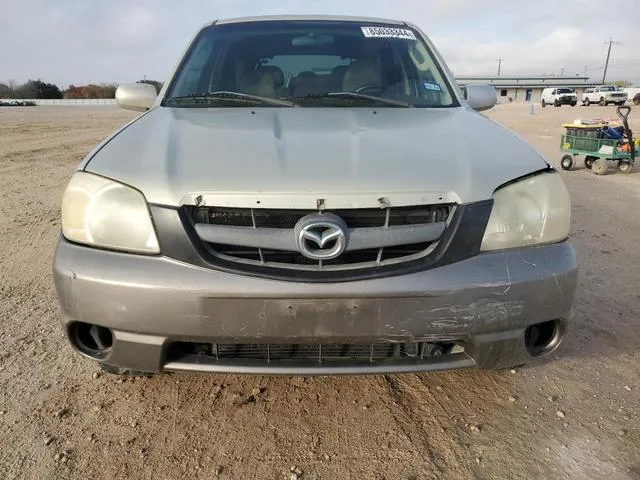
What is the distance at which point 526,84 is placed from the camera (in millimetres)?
88938

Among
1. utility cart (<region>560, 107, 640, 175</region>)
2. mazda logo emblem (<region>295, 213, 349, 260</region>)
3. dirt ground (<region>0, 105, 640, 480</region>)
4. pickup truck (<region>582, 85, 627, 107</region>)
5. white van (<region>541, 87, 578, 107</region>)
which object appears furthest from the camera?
white van (<region>541, 87, 578, 107</region>)

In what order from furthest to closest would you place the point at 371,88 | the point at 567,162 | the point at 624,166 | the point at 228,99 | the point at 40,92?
1. the point at 40,92
2. the point at 567,162
3. the point at 624,166
4. the point at 371,88
5. the point at 228,99

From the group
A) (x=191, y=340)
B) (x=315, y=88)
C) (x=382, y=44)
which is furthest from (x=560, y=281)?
(x=382, y=44)

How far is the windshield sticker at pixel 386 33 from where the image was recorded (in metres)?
3.16

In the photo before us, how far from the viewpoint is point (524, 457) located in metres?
1.94

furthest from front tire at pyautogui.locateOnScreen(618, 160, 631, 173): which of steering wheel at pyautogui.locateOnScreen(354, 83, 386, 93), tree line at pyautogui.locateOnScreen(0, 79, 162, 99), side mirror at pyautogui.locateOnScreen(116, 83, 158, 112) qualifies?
tree line at pyautogui.locateOnScreen(0, 79, 162, 99)

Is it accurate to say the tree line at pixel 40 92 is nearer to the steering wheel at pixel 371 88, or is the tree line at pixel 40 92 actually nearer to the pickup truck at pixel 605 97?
the pickup truck at pixel 605 97

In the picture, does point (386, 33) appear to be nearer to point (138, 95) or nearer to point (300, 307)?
point (138, 95)

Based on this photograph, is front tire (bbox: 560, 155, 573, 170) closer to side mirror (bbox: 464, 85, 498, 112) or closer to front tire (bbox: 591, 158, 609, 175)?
front tire (bbox: 591, 158, 609, 175)

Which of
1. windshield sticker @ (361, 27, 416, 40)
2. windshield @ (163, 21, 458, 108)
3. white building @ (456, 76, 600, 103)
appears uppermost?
windshield sticker @ (361, 27, 416, 40)

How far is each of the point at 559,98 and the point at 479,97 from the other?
5141cm

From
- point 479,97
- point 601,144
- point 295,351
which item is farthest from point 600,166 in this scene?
point 295,351

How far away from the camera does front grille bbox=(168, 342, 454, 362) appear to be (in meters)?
1.85

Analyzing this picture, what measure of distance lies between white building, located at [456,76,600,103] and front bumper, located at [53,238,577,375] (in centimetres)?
8457
